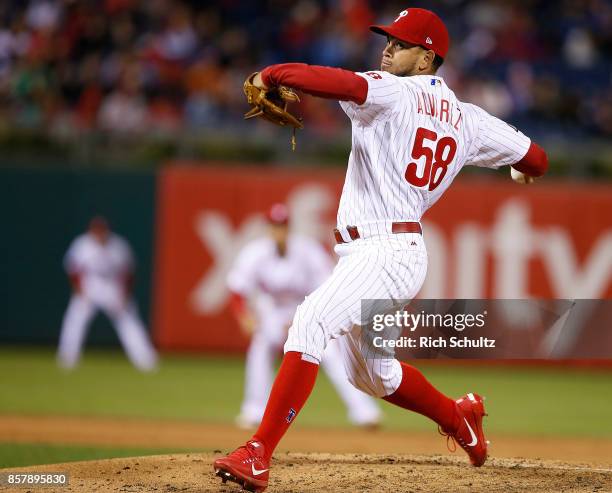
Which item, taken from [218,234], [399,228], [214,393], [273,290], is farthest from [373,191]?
[218,234]

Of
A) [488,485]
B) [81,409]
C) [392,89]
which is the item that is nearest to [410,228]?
[392,89]

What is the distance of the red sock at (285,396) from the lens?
4188 millimetres

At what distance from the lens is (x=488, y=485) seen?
4605 mm

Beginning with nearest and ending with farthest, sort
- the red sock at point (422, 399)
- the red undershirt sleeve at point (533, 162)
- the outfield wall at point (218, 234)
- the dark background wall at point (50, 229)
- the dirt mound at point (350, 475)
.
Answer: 1. the dirt mound at point (350, 475)
2. the red sock at point (422, 399)
3. the red undershirt sleeve at point (533, 162)
4. the outfield wall at point (218, 234)
5. the dark background wall at point (50, 229)

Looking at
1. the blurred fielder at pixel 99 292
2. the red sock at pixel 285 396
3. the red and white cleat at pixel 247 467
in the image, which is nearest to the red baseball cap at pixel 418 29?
the red sock at pixel 285 396

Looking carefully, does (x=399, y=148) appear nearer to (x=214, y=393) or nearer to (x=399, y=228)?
(x=399, y=228)

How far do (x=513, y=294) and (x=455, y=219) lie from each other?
3.80 ft

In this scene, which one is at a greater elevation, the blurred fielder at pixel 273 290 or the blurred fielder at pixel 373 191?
the blurred fielder at pixel 273 290

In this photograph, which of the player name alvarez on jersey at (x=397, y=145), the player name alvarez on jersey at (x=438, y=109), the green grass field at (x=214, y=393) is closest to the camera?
the player name alvarez on jersey at (x=397, y=145)

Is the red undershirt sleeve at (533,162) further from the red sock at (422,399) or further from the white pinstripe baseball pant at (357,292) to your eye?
the red sock at (422,399)

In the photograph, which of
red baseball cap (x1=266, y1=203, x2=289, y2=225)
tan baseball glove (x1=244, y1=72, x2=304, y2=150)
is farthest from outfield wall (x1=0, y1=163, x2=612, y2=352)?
tan baseball glove (x1=244, y1=72, x2=304, y2=150)

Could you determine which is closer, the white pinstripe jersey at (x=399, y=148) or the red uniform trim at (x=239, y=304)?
the white pinstripe jersey at (x=399, y=148)

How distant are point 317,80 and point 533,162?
1354mm

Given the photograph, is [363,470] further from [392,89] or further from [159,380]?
[159,380]
